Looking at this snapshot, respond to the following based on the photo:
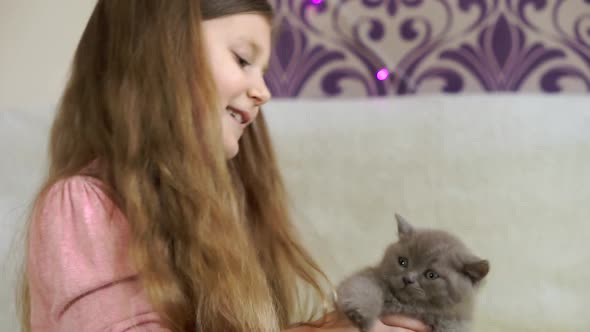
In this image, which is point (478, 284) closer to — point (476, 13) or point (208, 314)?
point (208, 314)

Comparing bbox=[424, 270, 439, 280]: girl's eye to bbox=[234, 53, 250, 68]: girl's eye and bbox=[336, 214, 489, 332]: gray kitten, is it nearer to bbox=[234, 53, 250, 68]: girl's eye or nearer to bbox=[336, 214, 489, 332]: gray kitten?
bbox=[336, 214, 489, 332]: gray kitten

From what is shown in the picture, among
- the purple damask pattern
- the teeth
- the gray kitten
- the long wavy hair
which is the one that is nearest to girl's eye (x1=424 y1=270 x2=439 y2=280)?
the gray kitten

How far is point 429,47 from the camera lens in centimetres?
151

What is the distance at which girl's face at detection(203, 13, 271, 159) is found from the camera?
99 cm

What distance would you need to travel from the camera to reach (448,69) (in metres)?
1.51

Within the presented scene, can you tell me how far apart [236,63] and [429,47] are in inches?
25.0

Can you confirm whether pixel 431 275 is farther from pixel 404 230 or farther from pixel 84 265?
pixel 84 265

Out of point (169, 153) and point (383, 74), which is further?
point (383, 74)

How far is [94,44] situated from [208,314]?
0.42 meters

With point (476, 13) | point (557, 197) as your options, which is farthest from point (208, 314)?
point (476, 13)

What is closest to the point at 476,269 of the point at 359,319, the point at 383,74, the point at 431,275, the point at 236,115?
the point at 431,275

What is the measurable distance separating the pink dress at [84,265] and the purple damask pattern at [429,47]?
0.71 meters

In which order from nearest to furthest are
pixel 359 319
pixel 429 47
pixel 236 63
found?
pixel 359 319 → pixel 236 63 → pixel 429 47

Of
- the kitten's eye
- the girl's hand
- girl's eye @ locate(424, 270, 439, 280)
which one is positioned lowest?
the girl's hand
